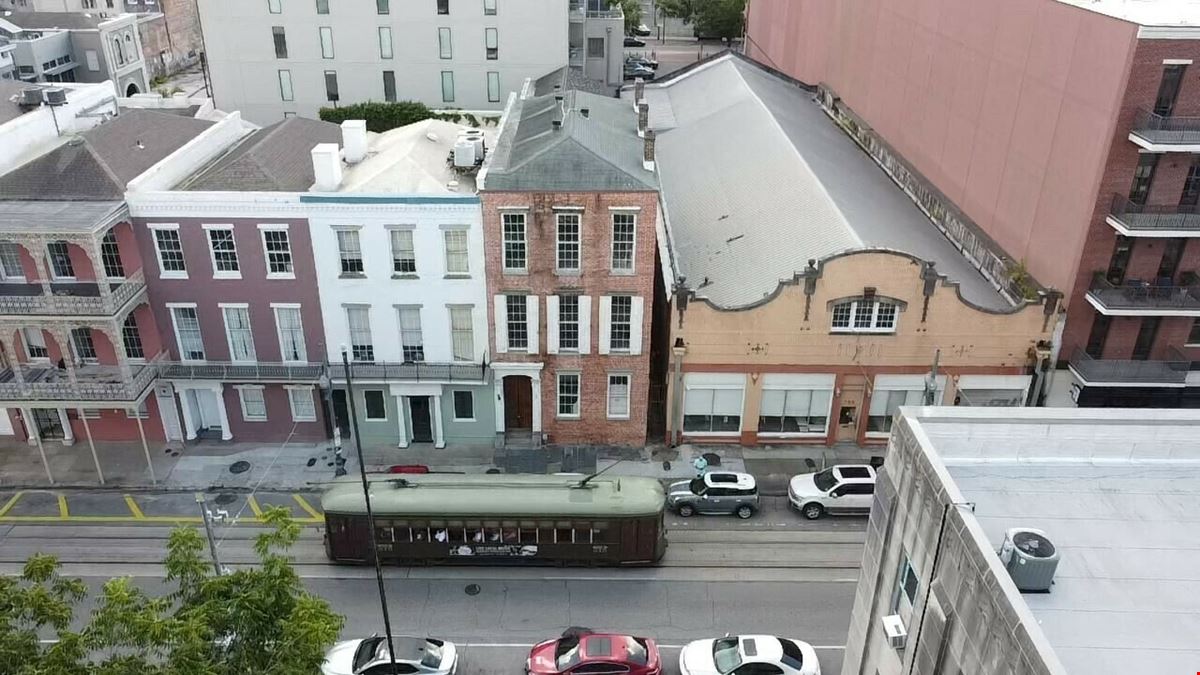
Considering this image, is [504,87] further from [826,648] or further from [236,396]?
[826,648]

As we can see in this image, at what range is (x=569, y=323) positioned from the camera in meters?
36.4

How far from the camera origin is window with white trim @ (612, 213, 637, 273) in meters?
34.1

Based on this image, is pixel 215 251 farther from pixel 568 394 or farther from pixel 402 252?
pixel 568 394

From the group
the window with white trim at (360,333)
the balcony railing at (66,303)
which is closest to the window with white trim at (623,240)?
the window with white trim at (360,333)

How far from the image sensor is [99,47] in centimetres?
8131

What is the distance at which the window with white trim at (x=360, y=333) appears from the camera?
36344mm

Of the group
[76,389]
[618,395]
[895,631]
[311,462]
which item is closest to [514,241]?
[618,395]

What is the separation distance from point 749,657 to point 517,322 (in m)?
16.8

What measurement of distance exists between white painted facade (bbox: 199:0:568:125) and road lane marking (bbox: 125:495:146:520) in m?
37.4

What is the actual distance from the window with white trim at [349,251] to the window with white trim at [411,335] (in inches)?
96.1

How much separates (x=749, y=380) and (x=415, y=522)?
1570cm

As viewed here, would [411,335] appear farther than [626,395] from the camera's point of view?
No

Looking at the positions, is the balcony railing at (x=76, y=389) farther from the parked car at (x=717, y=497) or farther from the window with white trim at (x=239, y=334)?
the parked car at (x=717, y=497)

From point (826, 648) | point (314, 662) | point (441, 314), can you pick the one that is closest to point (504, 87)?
point (441, 314)
